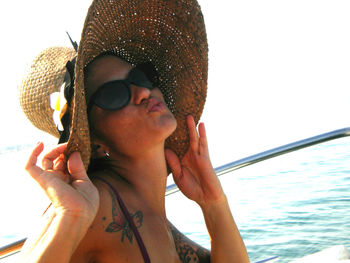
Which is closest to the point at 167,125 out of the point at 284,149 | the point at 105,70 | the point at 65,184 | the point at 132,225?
the point at 105,70

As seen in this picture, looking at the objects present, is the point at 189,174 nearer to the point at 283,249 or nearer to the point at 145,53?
the point at 145,53

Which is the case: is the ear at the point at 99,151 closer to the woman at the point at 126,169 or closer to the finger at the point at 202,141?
the woman at the point at 126,169

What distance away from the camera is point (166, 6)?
2.19m

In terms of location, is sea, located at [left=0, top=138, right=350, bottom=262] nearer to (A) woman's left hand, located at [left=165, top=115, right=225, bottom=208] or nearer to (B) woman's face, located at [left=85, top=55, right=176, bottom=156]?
(A) woman's left hand, located at [left=165, top=115, right=225, bottom=208]

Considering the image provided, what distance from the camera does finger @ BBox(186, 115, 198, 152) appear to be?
2262mm

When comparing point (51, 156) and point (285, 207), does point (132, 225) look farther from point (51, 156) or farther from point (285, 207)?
point (285, 207)

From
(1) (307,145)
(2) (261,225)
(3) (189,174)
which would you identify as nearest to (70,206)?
(3) (189,174)

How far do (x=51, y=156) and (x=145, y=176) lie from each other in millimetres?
567

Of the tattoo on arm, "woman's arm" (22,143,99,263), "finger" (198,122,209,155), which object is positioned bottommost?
the tattoo on arm

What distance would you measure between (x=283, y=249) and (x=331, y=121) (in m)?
9.76

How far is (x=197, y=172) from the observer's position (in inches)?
88.7

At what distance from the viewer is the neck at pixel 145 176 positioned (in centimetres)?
188

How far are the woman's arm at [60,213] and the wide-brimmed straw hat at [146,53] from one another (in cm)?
25

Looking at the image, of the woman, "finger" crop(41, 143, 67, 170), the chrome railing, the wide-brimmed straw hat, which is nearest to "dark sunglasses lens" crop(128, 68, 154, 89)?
the woman
